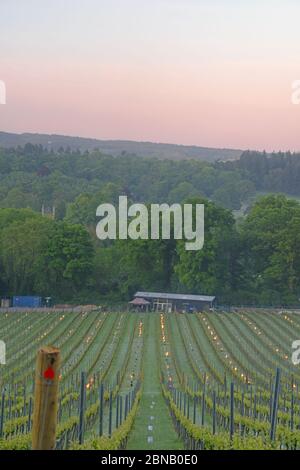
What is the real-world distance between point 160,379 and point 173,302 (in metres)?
25.2

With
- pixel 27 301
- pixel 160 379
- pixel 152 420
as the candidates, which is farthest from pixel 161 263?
pixel 152 420

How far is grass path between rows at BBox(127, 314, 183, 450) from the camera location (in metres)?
14.3

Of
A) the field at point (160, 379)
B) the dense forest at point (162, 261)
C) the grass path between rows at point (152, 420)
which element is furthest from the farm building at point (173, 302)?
the grass path between rows at point (152, 420)

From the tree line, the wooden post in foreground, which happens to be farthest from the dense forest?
the wooden post in foreground

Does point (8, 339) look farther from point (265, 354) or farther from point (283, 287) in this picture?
point (283, 287)

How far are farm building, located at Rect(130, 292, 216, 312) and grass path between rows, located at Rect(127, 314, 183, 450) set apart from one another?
53.4 ft

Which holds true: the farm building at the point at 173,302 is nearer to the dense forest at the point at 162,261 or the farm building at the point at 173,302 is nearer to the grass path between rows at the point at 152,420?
the dense forest at the point at 162,261

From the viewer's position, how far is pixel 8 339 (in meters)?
37.1

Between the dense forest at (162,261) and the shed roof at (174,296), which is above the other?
the dense forest at (162,261)

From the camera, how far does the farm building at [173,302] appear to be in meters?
52.6

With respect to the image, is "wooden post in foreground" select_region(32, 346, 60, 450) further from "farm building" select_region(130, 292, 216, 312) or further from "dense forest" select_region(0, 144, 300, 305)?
"dense forest" select_region(0, 144, 300, 305)

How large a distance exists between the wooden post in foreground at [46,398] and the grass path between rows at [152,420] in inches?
298

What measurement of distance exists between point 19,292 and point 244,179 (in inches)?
3206

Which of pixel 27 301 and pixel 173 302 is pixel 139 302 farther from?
pixel 27 301
